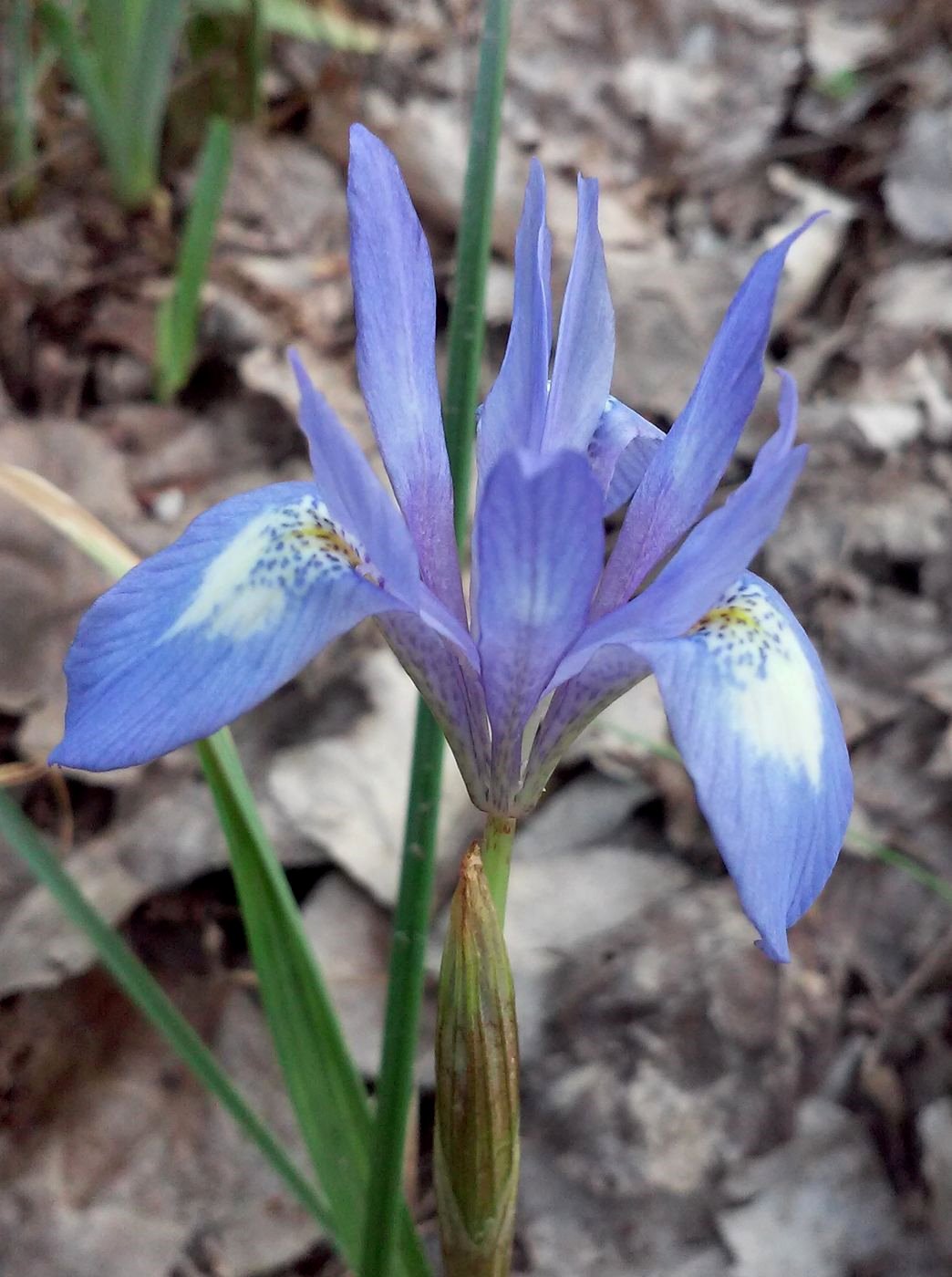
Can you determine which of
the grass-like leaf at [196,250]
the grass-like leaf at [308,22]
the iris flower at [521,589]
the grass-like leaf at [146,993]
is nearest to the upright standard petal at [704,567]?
the iris flower at [521,589]

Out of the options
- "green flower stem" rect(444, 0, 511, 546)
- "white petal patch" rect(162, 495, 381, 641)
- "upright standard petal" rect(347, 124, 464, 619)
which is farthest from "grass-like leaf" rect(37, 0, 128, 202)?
"white petal patch" rect(162, 495, 381, 641)

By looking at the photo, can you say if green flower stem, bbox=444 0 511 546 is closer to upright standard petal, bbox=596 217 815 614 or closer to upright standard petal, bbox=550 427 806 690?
upright standard petal, bbox=596 217 815 614

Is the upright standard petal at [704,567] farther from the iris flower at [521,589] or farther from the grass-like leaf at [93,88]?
the grass-like leaf at [93,88]

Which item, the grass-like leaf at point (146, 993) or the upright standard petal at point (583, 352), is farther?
the grass-like leaf at point (146, 993)

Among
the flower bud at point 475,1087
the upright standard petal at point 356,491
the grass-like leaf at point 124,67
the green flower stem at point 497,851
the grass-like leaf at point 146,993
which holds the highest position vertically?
the upright standard petal at point 356,491

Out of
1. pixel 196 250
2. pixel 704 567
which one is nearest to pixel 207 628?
pixel 704 567

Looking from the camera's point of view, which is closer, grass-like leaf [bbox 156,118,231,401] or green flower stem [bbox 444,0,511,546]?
green flower stem [bbox 444,0,511,546]
